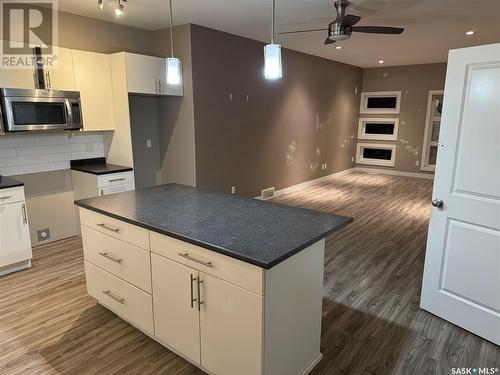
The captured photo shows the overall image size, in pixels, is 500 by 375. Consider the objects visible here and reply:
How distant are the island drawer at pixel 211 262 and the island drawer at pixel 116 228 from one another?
0.36 ft

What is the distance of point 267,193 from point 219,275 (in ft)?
14.3

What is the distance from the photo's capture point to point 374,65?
8203 mm

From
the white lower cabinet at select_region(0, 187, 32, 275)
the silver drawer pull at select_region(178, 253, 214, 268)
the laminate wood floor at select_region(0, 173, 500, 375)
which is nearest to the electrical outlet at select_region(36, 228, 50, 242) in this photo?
the laminate wood floor at select_region(0, 173, 500, 375)

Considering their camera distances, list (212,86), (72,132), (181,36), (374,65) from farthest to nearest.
→ (374,65) → (212,86) → (181,36) → (72,132)

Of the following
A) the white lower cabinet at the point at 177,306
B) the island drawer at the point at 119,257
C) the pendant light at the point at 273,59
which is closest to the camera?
the white lower cabinet at the point at 177,306

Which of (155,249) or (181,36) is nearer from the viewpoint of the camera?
(155,249)

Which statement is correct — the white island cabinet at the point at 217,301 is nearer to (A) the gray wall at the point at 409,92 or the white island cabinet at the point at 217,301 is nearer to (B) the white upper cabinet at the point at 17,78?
(B) the white upper cabinet at the point at 17,78

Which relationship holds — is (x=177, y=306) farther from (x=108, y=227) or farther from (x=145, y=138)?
(x=145, y=138)

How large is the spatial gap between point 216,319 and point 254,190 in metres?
4.00

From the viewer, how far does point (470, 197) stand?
7.47ft

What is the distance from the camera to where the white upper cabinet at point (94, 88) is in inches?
146

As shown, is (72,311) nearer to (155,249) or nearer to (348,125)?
(155,249)

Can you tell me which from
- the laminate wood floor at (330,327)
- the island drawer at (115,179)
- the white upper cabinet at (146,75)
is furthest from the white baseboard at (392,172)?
the island drawer at (115,179)

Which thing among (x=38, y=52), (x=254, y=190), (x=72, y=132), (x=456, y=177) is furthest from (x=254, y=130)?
(x=456, y=177)
